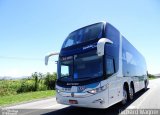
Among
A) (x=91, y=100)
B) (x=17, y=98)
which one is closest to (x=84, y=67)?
(x=91, y=100)

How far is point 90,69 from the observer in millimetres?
9016

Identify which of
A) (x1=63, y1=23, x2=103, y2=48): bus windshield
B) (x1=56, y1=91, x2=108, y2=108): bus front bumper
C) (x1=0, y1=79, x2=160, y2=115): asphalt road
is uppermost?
(x1=63, y1=23, x2=103, y2=48): bus windshield

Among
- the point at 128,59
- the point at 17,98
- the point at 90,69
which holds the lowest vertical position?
the point at 17,98

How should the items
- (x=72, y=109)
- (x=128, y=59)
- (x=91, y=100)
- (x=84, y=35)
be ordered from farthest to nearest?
(x=128, y=59)
(x=72, y=109)
(x=84, y=35)
(x=91, y=100)

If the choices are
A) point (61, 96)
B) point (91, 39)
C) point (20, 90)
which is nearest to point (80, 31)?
point (91, 39)

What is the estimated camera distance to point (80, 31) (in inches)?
425

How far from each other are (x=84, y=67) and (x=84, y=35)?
1.87 m

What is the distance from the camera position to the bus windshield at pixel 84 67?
29.3ft

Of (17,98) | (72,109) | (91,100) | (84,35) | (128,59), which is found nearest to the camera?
(91,100)

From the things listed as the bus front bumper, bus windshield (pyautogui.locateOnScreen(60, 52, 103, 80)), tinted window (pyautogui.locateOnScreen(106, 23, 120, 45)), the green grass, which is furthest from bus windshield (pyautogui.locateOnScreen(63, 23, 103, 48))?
the green grass

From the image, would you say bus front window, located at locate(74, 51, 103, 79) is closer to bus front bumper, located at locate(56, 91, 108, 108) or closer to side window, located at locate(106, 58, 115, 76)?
side window, located at locate(106, 58, 115, 76)

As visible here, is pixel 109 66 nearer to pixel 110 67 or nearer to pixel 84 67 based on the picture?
pixel 110 67

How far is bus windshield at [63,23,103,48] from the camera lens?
389 inches

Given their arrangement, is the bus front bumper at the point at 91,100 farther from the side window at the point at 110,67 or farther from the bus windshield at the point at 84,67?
the side window at the point at 110,67
